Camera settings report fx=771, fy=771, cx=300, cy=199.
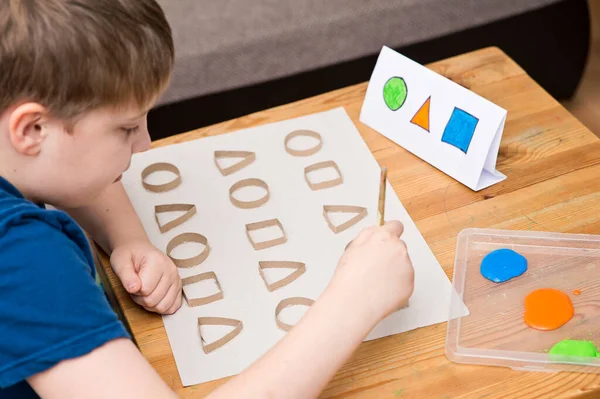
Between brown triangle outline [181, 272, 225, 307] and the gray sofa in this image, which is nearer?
brown triangle outline [181, 272, 225, 307]

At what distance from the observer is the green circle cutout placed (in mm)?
1102

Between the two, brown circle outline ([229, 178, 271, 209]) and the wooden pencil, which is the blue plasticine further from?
brown circle outline ([229, 178, 271, 209])

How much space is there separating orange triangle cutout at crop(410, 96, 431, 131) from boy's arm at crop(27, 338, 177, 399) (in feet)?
1.80

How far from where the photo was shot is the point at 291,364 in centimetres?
74

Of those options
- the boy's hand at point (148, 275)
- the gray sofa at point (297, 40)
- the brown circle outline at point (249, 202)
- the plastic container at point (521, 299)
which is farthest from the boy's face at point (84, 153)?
the gray sofa at point (297, 40)

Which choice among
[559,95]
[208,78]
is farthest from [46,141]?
[559,95]

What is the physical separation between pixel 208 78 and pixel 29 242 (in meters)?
1.00

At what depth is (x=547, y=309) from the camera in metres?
0.84

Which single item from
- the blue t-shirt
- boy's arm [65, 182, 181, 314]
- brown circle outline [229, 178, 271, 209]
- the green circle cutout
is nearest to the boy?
the blue t-shirt

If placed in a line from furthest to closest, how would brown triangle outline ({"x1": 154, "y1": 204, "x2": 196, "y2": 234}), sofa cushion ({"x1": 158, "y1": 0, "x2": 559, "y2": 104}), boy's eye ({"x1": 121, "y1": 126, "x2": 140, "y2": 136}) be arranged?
sofa cushion ({"x1": 158, "y1": 0, "x2": 559, "y2": 104})
brown triangle outline ({"x1": 154, "y1": 204, "x2": 196, "y2": 234})
boy's eye ({"x1": 121, "y1": 126, "x2": 140, "y2": 136})

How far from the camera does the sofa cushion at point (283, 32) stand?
1647 mm

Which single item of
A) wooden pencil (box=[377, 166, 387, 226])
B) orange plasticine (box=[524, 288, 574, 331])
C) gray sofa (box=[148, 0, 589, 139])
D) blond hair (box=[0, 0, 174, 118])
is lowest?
gray sofa (box=[148, 0, 589, 139])

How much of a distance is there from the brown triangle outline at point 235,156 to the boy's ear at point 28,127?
1.23 feet

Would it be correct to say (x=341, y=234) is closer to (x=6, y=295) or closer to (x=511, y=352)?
(x=511, y=352)
